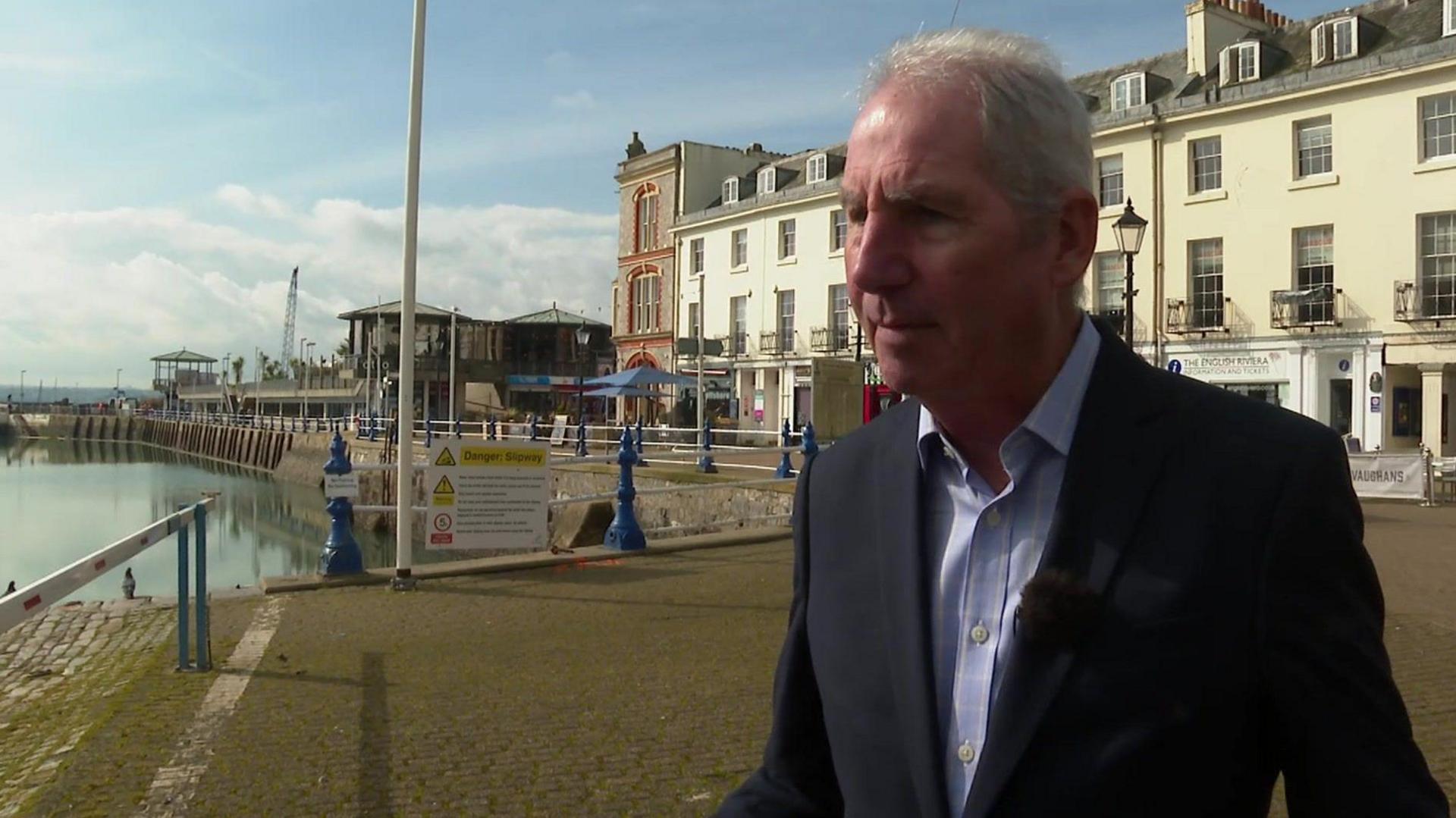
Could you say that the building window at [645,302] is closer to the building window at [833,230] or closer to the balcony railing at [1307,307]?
the building window at [833,230]

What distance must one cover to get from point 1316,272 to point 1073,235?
92.7 feet

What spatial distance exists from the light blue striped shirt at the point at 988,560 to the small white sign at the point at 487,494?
29.1ft

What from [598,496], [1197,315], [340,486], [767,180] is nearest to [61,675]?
[340,486]

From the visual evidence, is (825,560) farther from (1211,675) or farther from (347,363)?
(347,363)

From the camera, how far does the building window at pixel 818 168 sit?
40.3 meters

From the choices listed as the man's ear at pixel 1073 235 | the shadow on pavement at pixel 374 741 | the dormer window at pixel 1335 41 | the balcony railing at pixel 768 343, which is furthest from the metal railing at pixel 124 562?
the balcony railing at pixel 768 343

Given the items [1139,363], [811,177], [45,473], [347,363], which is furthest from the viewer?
[347,363]

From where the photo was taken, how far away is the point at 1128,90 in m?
30.5

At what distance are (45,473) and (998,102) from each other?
69715 mm

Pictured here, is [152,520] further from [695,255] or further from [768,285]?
[768,285]

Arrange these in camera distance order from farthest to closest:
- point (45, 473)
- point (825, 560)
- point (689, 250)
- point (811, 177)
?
point (45, 473) → point (689, 250) → point (811, 177) → point (825, 560)

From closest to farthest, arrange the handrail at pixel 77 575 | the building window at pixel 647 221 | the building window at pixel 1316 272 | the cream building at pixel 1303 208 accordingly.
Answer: the handrail at pixel 77 575, the cream building at pixel 1303 208, the building window at pixel 1316 272, the building window at pixel 647 221

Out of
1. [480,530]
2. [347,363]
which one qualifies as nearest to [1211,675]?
[480,530]

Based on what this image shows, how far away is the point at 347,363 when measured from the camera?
8644 centimetres
